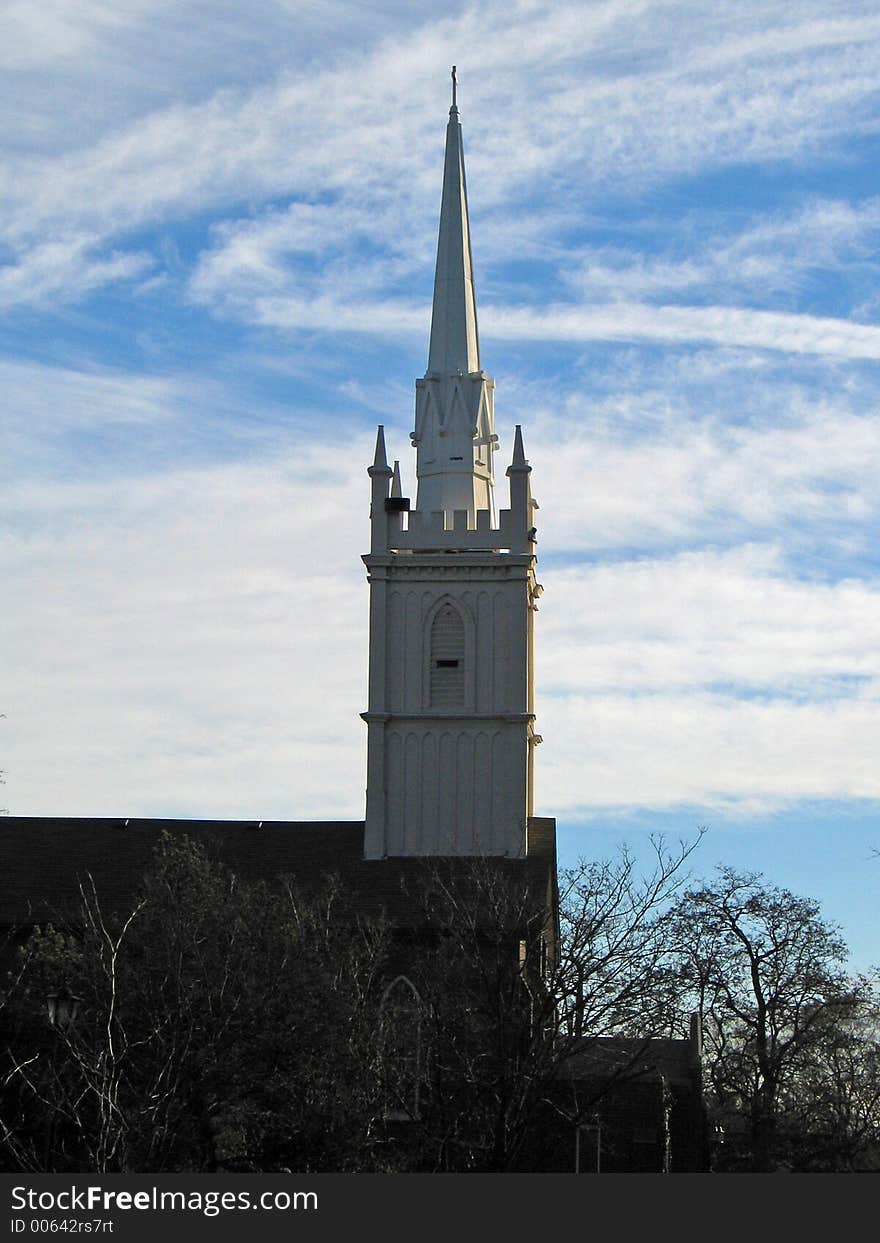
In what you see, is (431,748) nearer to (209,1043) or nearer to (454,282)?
(454,282)

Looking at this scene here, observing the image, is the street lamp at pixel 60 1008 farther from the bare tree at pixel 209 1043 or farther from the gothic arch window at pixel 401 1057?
the gothic arch window at pixel 401 1057

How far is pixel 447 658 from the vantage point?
53.9 m

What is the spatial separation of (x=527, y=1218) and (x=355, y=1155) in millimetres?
12675

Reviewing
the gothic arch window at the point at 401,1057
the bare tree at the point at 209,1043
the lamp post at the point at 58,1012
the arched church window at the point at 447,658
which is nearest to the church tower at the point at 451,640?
the arched church window at the point at 447,658

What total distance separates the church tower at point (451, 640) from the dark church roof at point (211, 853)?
2.63 ft

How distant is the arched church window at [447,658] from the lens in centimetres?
5366

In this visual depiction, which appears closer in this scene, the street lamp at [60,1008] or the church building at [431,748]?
the street lamp at [60,1008]

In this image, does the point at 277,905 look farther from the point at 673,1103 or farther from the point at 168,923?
the point at 673,1103

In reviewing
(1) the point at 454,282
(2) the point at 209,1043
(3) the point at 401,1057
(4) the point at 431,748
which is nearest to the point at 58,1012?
(2) the point at 209,1043

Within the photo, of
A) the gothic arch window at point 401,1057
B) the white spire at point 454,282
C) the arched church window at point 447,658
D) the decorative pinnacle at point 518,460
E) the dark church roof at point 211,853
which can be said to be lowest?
the gothic arch window at point 401,1057

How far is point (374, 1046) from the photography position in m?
35.0

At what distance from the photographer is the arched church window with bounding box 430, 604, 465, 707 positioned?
5366 centimetres

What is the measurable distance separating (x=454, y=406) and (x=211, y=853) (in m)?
13.6

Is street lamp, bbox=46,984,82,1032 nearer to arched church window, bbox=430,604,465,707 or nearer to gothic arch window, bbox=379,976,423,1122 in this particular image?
gothic arch window, bbox=379,976,423,1122
